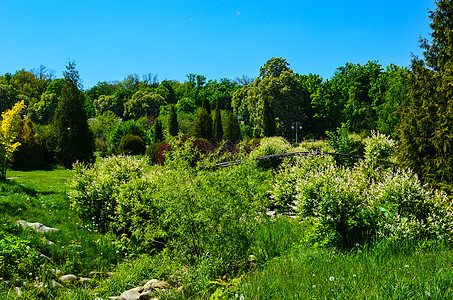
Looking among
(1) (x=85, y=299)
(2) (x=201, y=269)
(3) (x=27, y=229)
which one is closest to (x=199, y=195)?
(2) (x=201, y=269)

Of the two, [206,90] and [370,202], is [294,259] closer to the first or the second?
[370,202]

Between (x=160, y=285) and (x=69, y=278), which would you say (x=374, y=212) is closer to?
(x=160, y=285)

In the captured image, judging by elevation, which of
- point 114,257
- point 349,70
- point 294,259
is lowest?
point 114,257

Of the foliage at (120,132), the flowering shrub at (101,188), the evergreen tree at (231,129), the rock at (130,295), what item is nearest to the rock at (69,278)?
the rock at (130,295)

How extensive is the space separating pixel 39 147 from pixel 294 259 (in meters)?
15.5

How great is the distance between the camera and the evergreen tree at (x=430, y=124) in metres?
5.75

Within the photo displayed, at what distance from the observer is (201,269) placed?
334cm

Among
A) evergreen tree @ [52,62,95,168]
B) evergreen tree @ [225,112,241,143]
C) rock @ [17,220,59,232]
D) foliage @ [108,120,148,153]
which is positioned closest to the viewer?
rock @ [17,220,59,232]

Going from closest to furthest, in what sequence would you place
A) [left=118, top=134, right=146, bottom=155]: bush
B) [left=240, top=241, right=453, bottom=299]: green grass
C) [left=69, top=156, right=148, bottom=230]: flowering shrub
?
1. [left=240, top=241, right=453, bottom=299]: green grass
2. [left=69, top=156, right=148, bottom=230]: flowering shrub
3. [left=118, top=134, right=146, bottom=155]: bush

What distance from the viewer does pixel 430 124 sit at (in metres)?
6.10

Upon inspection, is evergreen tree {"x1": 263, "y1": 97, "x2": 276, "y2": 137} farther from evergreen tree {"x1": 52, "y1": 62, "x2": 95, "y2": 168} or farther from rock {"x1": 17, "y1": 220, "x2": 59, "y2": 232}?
rock {"x1": 17, "y1": 220, "x2": 59, "y2": 232}

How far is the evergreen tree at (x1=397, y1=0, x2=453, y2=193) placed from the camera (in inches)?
227

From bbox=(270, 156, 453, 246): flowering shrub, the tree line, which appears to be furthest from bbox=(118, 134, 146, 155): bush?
bbox=(270, 156, 453, 246): flowering shrub

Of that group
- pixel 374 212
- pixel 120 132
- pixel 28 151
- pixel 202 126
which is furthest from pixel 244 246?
pixel 120 132
